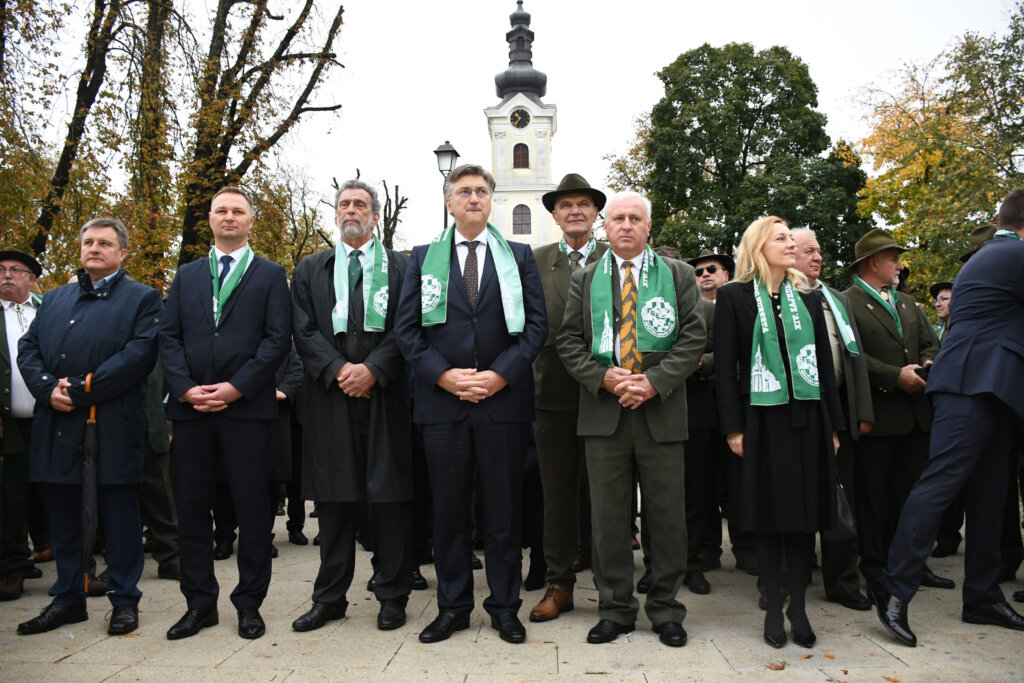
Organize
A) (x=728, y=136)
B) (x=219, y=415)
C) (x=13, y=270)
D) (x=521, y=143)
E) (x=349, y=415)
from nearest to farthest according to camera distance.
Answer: (x=219, y=415)
(x=349, y=415)
(x=13, y=270)
(x=728, y=136)
(x=521, y=143)

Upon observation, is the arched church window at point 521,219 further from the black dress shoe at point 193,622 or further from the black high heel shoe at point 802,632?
the black high heel shoe at point 802,632

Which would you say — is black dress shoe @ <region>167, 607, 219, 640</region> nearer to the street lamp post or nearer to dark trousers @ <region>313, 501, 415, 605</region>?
dark trousers @ <region>313, 501, 415, 605</region>

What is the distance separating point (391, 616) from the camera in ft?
15.2

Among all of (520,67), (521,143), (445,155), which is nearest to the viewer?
(445,155)

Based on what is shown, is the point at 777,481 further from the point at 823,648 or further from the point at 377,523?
the point at 377,523

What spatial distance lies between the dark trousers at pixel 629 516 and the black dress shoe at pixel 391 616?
1.16 meters

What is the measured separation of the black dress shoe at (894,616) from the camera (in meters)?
4.20

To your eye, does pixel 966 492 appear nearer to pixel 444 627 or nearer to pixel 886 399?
pixel 886 399

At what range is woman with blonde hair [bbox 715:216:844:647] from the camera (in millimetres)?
4266

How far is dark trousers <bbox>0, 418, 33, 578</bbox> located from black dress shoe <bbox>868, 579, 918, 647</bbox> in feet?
18.2

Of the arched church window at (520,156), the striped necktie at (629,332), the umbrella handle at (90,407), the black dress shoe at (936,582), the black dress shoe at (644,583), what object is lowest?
the black dress shoe at (936,582)

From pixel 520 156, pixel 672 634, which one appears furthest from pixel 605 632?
pixel 520 156

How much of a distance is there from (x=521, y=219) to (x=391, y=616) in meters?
54.3

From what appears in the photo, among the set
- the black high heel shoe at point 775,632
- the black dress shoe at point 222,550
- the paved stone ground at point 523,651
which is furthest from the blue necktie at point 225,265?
the black high heel shoe at point 775,632
